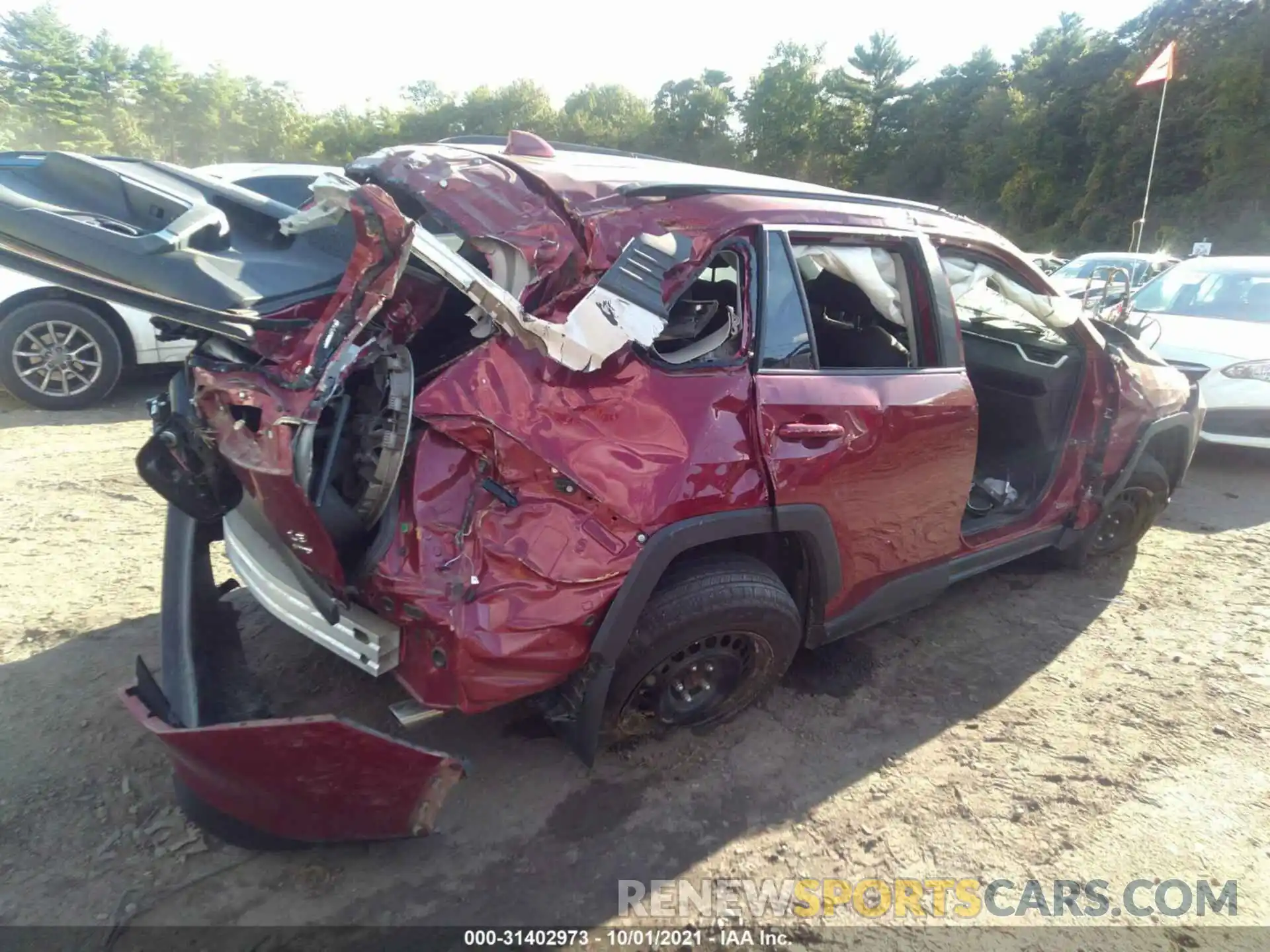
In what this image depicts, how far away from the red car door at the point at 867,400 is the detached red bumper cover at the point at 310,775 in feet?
4.53

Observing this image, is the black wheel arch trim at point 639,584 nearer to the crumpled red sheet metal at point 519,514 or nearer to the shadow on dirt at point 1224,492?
the crumpled red sheet metal at point 519,514

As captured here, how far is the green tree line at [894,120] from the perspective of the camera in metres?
26.6

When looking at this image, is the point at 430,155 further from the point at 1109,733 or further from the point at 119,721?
the point at 1109,733

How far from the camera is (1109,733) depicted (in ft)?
10.0

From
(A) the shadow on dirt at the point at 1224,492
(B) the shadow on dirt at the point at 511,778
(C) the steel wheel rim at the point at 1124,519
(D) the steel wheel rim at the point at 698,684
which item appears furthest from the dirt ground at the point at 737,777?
(A) the shadow on dirt at the point at 1224,492

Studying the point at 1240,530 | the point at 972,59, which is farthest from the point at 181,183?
the point at 972,59

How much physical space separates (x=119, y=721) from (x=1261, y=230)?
101ft

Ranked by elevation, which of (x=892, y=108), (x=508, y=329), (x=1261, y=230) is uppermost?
(x=892, y=108)

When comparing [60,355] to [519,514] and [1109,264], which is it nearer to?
[519,514]

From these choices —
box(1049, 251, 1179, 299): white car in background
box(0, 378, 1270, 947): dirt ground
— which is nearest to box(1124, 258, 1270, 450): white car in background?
box(0, 378, 1270, 947): dirt ground

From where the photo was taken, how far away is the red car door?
8.42 feet

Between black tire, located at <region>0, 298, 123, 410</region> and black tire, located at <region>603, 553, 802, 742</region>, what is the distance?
5404 mm

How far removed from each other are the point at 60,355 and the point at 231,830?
508 centimetres

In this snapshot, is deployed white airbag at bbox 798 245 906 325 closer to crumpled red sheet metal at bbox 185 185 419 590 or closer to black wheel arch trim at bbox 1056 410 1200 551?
crumpled red sheet metal at bbox 185 185 419 590
